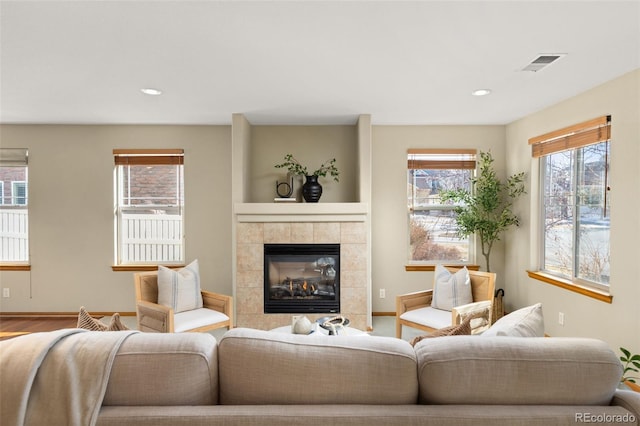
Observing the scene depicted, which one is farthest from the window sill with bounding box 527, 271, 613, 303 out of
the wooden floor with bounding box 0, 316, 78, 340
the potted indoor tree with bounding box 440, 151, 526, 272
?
the wooden floor with bounding box 0, 316, 78, 340

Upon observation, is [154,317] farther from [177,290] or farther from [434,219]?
[434,219]

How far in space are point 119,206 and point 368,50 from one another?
375 cm

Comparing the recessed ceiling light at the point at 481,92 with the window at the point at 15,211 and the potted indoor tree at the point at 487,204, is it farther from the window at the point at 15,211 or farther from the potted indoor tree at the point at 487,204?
the window at the point at 15,211

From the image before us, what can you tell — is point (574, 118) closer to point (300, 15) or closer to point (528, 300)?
point (528, 300)

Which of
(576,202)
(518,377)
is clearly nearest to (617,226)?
(576,202)

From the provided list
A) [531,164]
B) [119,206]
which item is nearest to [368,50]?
[531,164]

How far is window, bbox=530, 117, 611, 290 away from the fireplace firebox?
7.55 ft

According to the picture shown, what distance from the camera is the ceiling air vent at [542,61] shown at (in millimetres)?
2396

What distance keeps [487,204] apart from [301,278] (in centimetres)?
233

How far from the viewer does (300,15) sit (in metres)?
1.90

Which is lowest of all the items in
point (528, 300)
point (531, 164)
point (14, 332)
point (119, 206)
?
point (14, 332)

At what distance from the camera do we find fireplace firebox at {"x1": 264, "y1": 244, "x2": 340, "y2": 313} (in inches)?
158

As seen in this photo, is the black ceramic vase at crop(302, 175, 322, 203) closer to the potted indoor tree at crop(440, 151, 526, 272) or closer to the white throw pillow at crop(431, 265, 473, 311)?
the potted indoor tree at crop(440, 151, 526, 272)

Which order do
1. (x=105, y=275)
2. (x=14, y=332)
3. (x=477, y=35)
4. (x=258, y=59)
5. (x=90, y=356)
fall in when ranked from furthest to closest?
(x=105, y=275), (x=14, y=332), (x=258, y=59), (x=477, y=35), (x=90, y=356)
